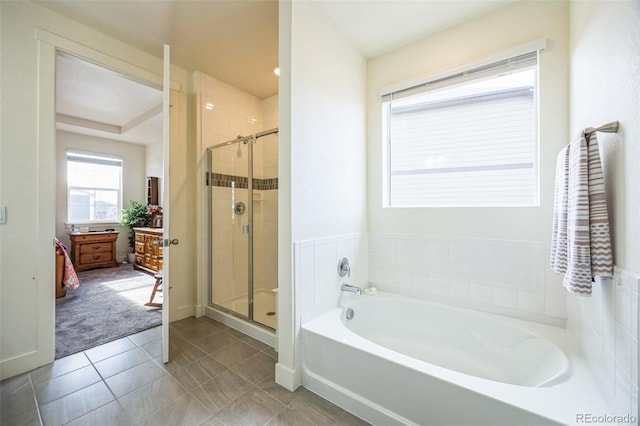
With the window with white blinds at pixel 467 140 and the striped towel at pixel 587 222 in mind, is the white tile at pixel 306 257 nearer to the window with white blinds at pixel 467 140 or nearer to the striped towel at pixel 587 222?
the window with white blinds at pixel 467 140

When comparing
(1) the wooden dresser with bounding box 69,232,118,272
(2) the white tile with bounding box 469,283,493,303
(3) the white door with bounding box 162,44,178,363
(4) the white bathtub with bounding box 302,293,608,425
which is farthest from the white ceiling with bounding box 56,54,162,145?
(2) the white tile with bounding box 469,283,493,303

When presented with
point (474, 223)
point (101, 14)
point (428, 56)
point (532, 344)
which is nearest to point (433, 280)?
point (474, 223)

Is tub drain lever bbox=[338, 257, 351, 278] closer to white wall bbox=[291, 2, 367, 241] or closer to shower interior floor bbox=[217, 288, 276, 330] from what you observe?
white wall bbox=[291, 2, 367, 241]

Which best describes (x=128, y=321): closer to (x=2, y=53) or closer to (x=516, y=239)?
(x=2, y=53)

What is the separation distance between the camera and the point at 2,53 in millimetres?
1679

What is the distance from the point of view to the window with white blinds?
5.87 feet

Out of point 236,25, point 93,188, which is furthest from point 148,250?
point 236,25

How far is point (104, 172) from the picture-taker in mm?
5352

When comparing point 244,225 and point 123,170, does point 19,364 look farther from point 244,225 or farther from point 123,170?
point 123,170

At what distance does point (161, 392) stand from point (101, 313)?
6.13 ft

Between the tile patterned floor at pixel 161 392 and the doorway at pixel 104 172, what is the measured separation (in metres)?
0.41

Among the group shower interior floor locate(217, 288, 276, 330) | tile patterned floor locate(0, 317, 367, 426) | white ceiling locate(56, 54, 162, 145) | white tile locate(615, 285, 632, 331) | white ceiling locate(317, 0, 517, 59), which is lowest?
tile patterned floor locate(0, 317, 367, 426)

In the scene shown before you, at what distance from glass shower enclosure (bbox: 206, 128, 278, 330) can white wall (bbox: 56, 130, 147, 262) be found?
163 inches

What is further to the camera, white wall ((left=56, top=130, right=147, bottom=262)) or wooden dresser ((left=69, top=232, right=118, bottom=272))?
white wall ((left=56, top=130, right=147, bottom=262))
